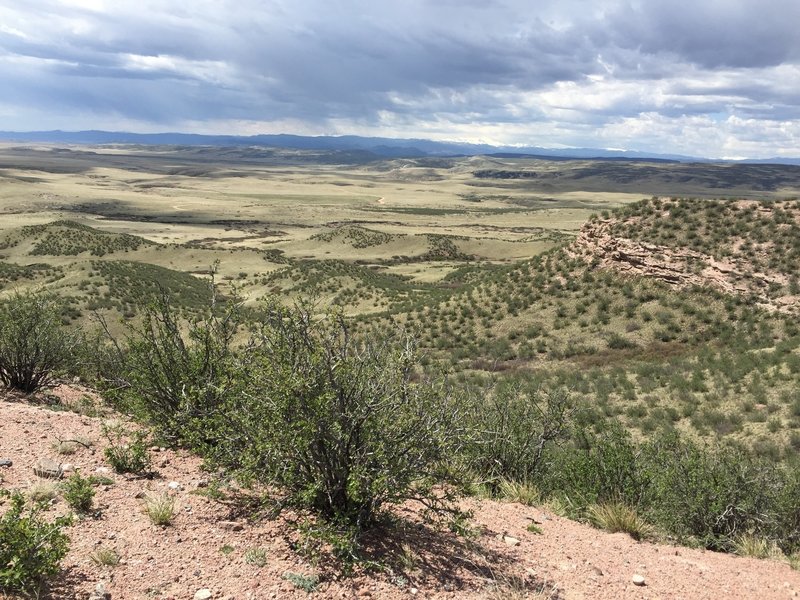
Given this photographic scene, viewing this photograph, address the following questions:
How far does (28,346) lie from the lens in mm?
10680

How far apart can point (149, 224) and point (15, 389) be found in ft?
341

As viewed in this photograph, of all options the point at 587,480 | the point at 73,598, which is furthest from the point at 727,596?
the point at 73,598

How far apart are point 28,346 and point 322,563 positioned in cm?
891

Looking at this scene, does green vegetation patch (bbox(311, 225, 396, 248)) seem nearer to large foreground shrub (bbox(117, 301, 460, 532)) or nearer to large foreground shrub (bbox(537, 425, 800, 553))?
large foreground shrub (bbox(537, 425, 800, 553))

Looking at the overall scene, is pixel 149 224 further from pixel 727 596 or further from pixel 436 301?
pixel 727 596

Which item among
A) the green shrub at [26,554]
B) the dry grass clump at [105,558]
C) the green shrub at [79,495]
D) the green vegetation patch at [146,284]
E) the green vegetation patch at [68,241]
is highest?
the green shrub at [26,554]

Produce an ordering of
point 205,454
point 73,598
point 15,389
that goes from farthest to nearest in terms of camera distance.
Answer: point 15,389 < point 205,454 < point 73,598

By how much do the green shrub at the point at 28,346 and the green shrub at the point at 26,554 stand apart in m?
7.91

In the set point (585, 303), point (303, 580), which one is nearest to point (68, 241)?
point (585, 303)

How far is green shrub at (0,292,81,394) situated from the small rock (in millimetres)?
5470

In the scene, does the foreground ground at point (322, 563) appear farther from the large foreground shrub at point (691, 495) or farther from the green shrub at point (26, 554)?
the large foreground shrub at point (691, 495)

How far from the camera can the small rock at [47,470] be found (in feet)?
20.1

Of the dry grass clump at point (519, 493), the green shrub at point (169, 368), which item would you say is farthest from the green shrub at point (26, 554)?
the dry grass clump at point (519, 493)

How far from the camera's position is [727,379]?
661 inches
